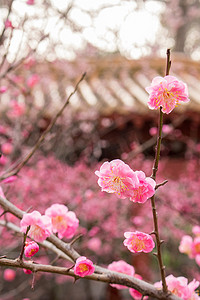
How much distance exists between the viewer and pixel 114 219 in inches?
195

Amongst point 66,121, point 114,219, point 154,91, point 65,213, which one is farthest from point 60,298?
point 154,91

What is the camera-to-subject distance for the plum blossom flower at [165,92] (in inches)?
40.1

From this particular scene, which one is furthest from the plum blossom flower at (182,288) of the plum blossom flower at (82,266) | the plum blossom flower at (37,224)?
the plum blossom flower at (37,224)

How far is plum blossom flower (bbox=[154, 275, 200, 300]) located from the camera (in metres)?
1.21

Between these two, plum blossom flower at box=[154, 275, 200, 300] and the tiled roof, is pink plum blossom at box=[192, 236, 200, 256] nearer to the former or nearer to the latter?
plum blossom flower at box=[154, 275, 200, 300]

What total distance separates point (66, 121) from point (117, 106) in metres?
0.63

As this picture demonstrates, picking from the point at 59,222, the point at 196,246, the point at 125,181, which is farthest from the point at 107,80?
the point at 125,181

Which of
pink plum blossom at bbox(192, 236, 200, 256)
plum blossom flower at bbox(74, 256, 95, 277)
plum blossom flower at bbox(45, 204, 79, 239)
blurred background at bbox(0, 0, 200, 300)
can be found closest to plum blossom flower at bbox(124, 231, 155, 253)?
plum blossom flower at bbox(74, 256, 95, 277)

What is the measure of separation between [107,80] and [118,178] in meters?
5.07

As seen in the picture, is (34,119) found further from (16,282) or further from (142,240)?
(142,240)

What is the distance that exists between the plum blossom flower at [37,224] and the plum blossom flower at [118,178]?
0.86 feet

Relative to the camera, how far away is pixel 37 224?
1.15 m

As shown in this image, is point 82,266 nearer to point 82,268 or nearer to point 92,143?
point 82,268

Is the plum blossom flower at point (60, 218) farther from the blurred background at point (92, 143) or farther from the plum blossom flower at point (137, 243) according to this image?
the blurred background at point (92, 143)
